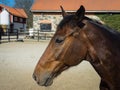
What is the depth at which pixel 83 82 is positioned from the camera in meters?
7.84

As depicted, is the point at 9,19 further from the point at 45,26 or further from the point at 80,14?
the point at 80,14

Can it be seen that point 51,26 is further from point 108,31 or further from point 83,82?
point 108,31

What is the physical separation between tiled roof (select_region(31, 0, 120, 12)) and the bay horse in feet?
93.2

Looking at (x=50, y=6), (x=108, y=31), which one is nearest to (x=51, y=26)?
(x=50, y=6)

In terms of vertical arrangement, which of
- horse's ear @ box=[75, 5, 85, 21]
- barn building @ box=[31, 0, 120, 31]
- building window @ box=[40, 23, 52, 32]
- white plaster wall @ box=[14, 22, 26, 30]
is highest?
barn building @ box=[31, 0, 120, 31]

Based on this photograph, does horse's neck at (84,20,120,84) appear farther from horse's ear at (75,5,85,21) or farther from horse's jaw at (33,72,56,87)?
horse's jaw at (33,72,56,87)

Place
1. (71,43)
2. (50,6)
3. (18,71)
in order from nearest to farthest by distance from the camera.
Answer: (71,43), (18,71), (50,6)

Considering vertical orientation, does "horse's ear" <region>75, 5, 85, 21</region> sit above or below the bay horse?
above

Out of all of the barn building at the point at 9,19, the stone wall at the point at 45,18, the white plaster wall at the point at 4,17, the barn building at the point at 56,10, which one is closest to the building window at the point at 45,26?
the barn building at the point at 56,10

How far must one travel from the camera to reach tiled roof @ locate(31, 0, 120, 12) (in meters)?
31.1

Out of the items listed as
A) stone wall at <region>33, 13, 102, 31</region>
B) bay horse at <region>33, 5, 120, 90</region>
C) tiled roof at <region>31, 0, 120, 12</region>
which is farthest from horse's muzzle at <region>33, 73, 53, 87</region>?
stone wall at <region>33, 13, 102, 31</region>

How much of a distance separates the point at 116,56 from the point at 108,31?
0.28m

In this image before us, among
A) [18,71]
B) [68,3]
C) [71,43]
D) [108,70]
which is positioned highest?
[68,3]

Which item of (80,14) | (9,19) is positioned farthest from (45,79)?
(9,19)
